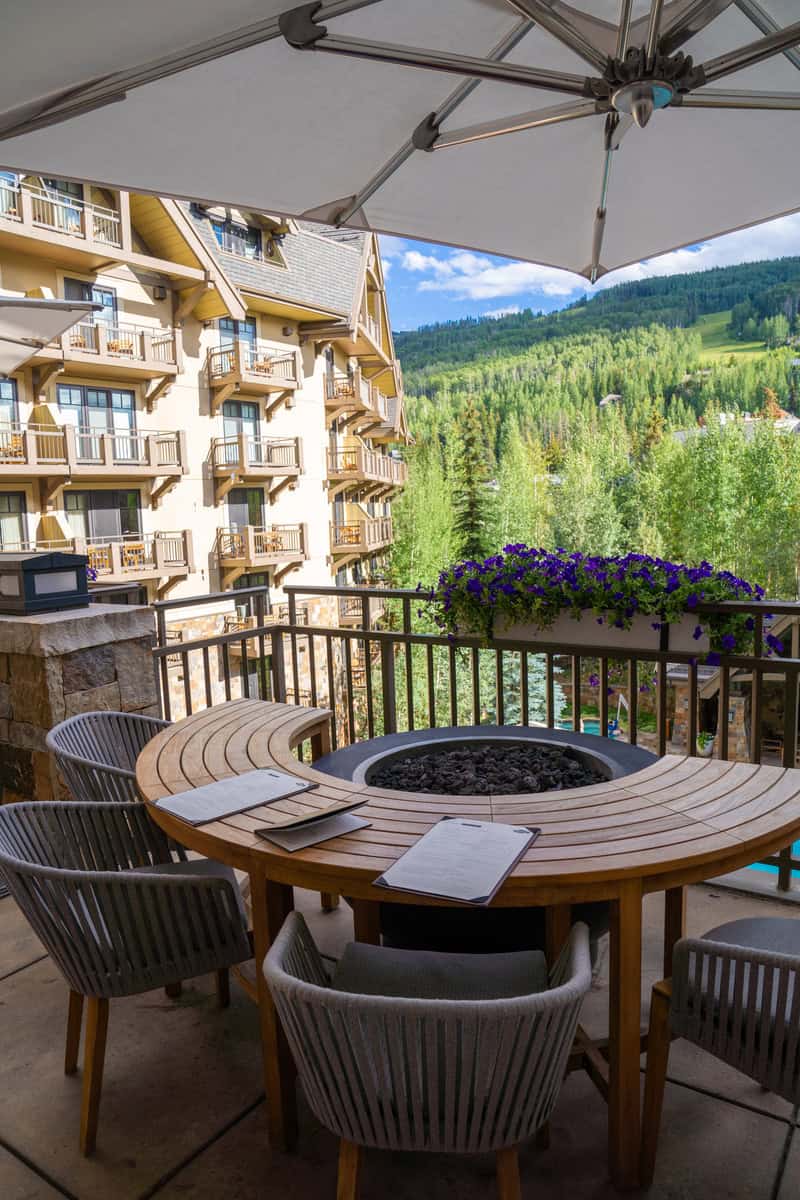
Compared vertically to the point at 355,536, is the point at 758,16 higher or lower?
higher

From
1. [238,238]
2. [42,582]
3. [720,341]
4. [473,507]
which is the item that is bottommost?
[42,582]

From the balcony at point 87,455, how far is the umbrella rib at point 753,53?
9.49 m

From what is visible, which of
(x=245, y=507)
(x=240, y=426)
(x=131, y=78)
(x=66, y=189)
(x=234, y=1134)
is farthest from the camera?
(x=245, y=507)

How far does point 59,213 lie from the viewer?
10.1m

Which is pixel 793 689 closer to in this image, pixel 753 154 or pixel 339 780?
pixel 339 780

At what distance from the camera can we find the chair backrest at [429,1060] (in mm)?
1043

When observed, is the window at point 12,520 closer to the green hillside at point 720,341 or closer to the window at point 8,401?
the window at point 8,401

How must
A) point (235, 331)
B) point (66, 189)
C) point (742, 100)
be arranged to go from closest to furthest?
point (742, 100) < point (66, 189) < point (235, 331)

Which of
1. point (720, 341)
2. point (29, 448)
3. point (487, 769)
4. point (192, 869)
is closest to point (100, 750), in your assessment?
point (192, 869)

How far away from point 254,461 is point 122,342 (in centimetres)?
303

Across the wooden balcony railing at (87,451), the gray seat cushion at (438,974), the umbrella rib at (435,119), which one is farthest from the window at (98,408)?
the gray seat cushion at (438,974)

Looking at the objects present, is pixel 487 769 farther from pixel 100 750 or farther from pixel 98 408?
pixel 98 408

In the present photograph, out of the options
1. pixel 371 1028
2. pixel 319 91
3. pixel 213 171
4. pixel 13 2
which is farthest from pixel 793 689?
pixel 13 2

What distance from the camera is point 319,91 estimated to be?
223cm
